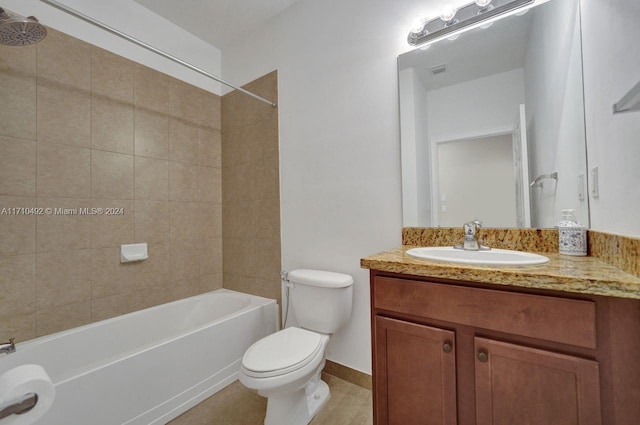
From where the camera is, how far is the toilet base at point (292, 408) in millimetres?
1305

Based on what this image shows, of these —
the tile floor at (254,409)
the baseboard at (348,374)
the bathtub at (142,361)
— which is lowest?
the tile floor at (254,409)

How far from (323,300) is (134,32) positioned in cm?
240

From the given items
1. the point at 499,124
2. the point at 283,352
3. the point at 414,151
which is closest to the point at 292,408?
the point at 283,352

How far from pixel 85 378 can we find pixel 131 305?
0.84 meters

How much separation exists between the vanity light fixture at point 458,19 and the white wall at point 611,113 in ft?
1.02

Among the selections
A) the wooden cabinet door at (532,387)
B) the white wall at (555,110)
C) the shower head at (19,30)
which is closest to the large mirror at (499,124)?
the white wall at (555,110)

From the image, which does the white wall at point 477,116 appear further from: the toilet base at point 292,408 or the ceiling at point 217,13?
the ceiling at point 217,13

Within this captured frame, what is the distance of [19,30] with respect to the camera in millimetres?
1103

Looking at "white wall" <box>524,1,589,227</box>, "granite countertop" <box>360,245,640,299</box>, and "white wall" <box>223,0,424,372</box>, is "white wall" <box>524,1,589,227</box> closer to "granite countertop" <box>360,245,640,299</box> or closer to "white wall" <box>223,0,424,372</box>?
"granite countertop" <box>360,245,640,299</box>

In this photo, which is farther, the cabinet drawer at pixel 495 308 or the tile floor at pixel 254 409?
the tile floor at pixel 254 409

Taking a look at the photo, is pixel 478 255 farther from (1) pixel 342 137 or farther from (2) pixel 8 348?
(2) pixel 8 348

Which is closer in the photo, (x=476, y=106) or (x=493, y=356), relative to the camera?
(x=493, y=356)

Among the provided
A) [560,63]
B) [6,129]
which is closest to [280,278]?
[6,129]

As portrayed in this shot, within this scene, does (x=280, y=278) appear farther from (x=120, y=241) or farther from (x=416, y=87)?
(x=416, y=87)
